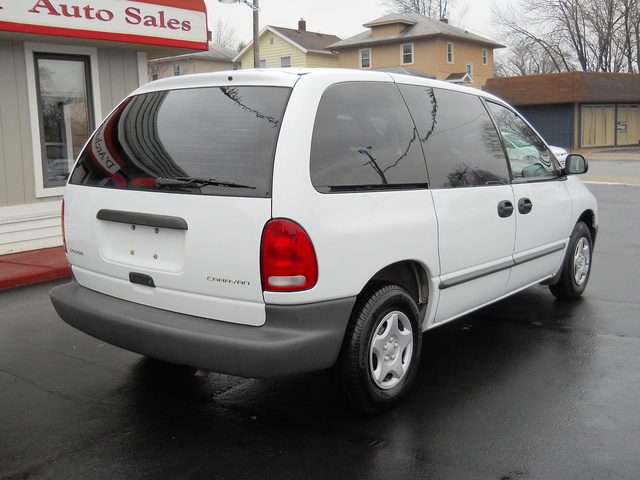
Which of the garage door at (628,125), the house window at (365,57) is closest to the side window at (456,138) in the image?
the garage door at (628,125)

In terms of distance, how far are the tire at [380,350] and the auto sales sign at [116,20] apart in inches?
262

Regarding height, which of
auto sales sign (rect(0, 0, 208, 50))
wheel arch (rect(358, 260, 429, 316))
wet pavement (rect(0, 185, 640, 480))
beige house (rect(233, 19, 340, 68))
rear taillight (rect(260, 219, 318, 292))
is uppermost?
beige house (rect(233, 19, 340, 68))

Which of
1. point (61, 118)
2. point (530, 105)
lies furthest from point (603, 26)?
point (61, 118)

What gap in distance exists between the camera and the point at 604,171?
2547cm

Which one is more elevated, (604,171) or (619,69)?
(619,69)

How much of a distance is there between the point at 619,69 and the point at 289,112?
6432cm

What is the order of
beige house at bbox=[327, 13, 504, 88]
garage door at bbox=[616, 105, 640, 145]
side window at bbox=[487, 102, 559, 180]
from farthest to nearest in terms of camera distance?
beige house at bbox=[327, 13, 504, 88], garage door at bbox=[616, 105, 640, 145], side window at bbox=[487, 102, 559, 180]

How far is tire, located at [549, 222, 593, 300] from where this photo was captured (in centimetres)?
614

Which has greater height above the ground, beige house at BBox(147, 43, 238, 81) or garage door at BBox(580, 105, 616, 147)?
beige house at BBox(147, 43, 238, 81)

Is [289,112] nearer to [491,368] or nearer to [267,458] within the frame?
[267,458]

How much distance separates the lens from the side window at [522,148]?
5.27m

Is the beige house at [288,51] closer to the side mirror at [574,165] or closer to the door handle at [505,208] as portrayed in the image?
the side mirror at [574,165]

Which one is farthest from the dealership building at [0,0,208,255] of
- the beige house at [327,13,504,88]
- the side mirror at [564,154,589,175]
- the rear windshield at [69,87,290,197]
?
the beige house at [327,13,504,88]

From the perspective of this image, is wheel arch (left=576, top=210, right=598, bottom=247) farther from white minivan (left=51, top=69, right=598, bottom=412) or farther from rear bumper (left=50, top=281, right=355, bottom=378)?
rear bumper (left=50, top=281, right=355, bottom=378)
